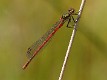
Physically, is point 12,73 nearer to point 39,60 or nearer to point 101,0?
point 39,60

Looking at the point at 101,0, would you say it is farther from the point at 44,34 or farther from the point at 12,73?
the point at 12,73

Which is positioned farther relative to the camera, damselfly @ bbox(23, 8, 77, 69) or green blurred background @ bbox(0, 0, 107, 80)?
green blurred background @ bbox(0, 0, 107, 80)

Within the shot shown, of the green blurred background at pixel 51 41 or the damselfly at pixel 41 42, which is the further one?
the green blurred background at pixel 51 41

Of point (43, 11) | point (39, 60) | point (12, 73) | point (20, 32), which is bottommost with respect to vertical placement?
point (12, 73)

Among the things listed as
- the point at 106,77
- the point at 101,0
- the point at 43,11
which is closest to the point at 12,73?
the point at 43,11

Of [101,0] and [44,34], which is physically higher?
[101,0]

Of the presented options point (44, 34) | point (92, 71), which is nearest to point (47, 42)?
point (44, 34)

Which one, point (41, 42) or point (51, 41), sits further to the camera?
point (51, 41)
